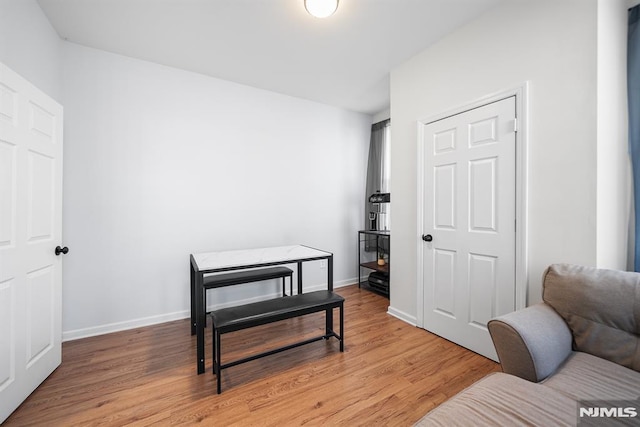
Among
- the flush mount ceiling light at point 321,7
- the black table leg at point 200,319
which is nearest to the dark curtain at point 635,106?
the flush mount ceiling light at point 321,7

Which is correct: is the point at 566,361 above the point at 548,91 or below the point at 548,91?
below

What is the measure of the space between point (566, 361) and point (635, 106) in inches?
67.5

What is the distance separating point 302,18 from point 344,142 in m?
2.12

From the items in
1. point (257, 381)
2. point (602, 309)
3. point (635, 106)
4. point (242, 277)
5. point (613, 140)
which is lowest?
point (257, 381)

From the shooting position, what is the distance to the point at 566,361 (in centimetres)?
137

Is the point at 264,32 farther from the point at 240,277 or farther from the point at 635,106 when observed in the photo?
the point at 635,106

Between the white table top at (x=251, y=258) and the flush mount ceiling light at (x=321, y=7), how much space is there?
1.98 m

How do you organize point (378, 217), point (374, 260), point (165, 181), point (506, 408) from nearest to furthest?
point (506, 408) → point (165, 181) → point (378, 217) → point (374, 260)

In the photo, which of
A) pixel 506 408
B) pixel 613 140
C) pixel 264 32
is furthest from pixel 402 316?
pixel 264 32

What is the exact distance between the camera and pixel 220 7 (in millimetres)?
2090

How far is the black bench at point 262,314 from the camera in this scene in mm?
1818

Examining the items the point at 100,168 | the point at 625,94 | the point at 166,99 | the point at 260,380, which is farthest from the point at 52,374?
the point at 625,94

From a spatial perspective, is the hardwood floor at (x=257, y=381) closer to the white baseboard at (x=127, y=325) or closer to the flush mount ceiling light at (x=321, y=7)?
the white baseboard at (x=127, y=325)

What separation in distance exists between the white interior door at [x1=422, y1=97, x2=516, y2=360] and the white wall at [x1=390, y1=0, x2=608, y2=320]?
A: 0.15 metres
